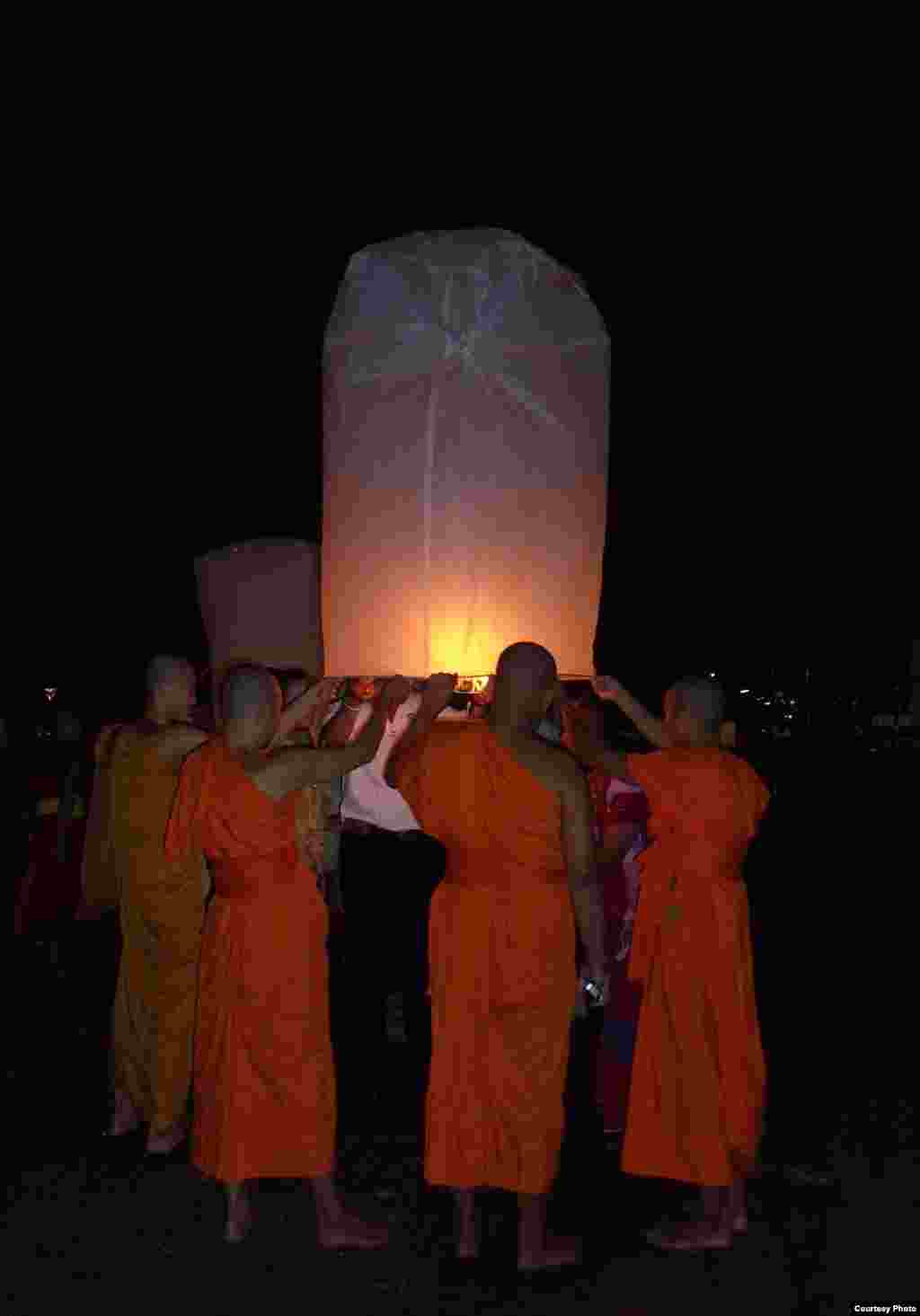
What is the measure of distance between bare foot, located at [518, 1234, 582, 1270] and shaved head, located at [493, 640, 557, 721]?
1.49m

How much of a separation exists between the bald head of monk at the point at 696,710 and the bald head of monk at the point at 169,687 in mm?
1722

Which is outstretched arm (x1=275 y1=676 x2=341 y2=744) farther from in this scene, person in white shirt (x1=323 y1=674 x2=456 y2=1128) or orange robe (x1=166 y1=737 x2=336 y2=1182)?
person in white shirt (x1=323 y1=674 x2=456 y2=1128)

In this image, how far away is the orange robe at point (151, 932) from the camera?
4641 millimetres

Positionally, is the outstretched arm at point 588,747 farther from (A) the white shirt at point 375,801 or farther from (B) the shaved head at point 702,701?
(A) the white shirt at point 375,801

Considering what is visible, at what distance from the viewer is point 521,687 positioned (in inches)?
148

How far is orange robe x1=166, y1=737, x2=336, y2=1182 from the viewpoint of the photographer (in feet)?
12.4

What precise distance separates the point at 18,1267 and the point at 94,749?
195 centimetres

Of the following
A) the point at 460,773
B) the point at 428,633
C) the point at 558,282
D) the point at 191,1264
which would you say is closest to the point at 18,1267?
the point at 191,1264

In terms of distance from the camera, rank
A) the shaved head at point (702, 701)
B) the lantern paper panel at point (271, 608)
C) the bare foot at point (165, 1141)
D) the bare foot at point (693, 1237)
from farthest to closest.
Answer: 1. the lantern paper panel at point (271, 608)
2. the bare foot at point (165, 1141)
3. the shaved head at point (702, 701)
4. the bare foot at point (693, 1237)

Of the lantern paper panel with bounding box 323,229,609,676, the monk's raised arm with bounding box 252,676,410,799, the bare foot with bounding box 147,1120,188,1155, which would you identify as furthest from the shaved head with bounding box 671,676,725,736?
the bare foot with bounding box 147,1120,188,1155

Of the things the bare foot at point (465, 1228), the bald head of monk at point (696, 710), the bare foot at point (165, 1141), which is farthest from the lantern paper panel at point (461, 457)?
the bare foot at point (165, 1141)

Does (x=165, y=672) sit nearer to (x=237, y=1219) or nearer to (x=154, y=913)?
(x=154, y=913)

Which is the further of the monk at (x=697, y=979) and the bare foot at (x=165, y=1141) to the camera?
the bare foot at (x=165, y=1141)

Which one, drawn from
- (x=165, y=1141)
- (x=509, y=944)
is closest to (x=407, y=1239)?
(x=509, y=944)
